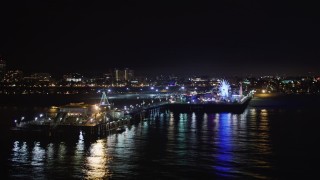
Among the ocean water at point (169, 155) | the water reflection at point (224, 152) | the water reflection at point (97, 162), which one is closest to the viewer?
the water reflection at point (97, 162)

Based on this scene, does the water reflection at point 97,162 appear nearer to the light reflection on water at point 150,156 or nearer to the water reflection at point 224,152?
the light reflection on water at point 150,156

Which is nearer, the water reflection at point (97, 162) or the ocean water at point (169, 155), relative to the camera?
the water reflection at point (97, 162)

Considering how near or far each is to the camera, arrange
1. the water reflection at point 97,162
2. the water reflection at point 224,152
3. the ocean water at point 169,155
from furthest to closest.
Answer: the water reflection at point 224,152
the ocean water at point 169,155
the water reflection at point 97,162

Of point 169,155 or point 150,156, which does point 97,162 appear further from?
point 169,155

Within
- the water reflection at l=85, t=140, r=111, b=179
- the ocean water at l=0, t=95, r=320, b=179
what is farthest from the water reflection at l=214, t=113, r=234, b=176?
the water reflection at l=85, t=140, r=111, b=179

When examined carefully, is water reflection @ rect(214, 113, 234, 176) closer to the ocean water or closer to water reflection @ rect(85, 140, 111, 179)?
the ocean water

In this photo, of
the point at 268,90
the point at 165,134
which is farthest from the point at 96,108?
the point at 268,90

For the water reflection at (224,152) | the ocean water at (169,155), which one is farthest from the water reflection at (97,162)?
the water reflection at (224,152)

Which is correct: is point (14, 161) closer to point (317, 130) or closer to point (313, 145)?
point (313, 145)
